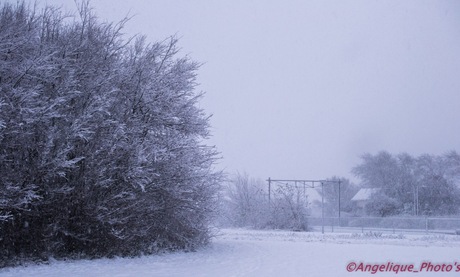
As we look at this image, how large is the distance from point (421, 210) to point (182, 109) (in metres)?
45.0

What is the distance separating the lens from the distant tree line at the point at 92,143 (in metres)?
11.1

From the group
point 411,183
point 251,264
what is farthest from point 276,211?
point 411,183

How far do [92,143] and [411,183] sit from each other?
55.1 meters

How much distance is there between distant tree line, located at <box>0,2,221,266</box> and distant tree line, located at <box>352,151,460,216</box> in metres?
38.1

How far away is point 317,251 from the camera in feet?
52.1

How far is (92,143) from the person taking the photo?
12.4 metres

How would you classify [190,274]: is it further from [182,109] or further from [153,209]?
[182,109]

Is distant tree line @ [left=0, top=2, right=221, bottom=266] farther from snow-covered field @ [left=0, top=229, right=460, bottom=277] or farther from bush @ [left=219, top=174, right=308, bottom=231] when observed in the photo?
bush @ [left=219, top=174, right=308, bottom=231]

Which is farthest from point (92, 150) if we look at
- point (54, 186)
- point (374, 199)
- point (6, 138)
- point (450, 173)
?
point (450, 173)

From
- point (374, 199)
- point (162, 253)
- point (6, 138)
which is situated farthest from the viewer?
point (374, 199)

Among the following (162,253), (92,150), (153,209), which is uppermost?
(92,150)

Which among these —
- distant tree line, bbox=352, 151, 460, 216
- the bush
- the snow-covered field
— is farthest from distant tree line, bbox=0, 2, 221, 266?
distant tree line, bbox=352, 151, 460, 216

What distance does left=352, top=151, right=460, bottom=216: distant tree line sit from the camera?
50344mm

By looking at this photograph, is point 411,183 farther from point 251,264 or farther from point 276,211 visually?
point 251,264
